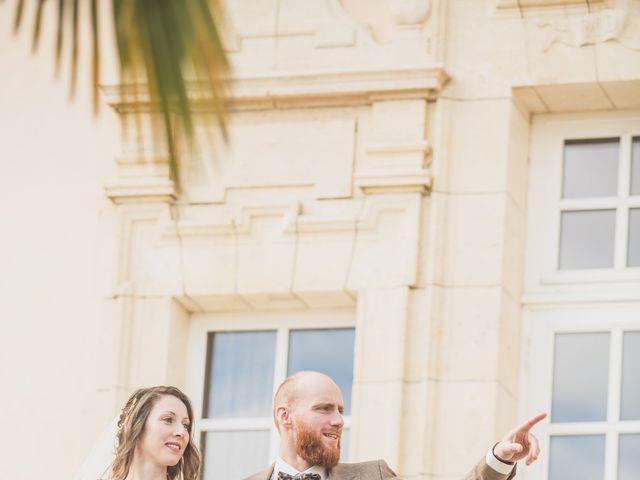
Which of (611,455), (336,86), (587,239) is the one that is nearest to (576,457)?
(611,455)

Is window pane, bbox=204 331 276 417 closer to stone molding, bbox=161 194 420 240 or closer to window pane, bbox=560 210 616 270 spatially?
stone molding, bbox=161 194 420 240

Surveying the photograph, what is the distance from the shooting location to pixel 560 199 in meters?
7.69

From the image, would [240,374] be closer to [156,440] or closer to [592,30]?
[592,30]

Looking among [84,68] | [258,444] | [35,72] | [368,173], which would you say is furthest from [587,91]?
[84,68]

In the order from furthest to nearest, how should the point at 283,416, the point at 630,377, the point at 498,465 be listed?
the point at 630,377, the point at 283,416, the point at 498,465

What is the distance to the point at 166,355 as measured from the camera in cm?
784

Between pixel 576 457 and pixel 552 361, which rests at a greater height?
pixel 552 361

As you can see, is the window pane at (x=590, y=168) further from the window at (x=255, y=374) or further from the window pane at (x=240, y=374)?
the window pane at (x=240, y=374)

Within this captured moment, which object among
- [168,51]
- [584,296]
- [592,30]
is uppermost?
[592,30]

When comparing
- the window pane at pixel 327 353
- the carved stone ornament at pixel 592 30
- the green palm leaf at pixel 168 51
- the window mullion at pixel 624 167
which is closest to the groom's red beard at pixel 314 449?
the window pane at pixel 327 353

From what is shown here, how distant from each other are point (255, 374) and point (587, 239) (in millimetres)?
1807

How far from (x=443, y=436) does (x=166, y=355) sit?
4.97 ft

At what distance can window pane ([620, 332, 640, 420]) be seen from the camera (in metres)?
7.29

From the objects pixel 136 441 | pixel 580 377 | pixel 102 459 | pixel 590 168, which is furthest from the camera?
pixel 590 168
